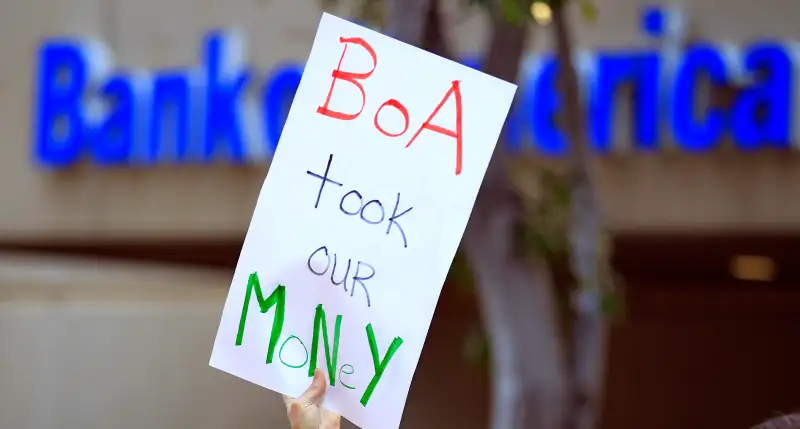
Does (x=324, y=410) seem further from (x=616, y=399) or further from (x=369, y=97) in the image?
(x=616, y=399)

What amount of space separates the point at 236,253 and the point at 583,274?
19.5ft

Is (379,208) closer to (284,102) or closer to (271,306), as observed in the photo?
(271,306)

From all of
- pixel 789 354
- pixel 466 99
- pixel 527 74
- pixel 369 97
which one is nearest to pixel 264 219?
pixel 369 97

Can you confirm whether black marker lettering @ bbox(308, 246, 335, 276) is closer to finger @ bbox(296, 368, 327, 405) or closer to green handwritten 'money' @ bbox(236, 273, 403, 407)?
green handwritten 'money' @ bbox(236, 273, 403, 407)

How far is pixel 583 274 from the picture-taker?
419 centimetres

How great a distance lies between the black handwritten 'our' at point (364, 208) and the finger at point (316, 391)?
289 millimetres

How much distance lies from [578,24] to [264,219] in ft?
21.4

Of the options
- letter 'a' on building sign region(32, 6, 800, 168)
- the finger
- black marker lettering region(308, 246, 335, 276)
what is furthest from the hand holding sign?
letter 'a' on building sign region(32, 6, 800, 168)

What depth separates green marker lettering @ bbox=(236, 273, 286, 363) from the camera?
190 centimetres

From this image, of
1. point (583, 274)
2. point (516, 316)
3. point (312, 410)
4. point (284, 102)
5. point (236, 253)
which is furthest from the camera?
point (236, 253)

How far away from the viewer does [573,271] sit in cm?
439

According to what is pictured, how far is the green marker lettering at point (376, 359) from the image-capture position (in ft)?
6.11

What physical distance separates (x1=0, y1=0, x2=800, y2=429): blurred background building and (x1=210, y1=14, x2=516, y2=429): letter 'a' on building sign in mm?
4315

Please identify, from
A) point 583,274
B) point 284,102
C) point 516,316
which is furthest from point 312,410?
point 284,102
